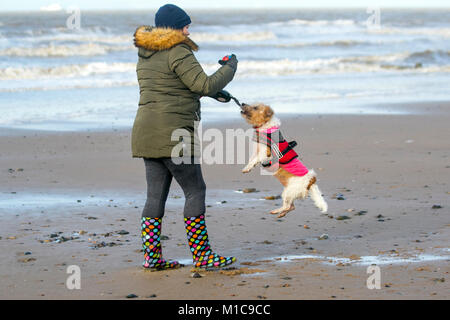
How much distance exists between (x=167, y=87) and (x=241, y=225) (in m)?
2.06

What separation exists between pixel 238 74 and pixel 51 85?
703 cm

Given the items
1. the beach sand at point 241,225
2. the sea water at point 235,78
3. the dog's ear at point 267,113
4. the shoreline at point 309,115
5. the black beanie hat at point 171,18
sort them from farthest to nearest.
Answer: the sea water at point 235,78 → the shoreline at point 309,115 → the dog's ear at point 267,113 → the black beanie hat at point 171,18 → the beach sand at point 241,225

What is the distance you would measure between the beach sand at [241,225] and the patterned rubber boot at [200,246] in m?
0.10

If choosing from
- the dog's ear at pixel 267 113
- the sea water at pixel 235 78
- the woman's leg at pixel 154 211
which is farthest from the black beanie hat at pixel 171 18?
the sea water at pixel 235 78

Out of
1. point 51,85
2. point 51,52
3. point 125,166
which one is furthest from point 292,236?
point 51,52

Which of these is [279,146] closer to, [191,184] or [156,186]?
[191,184]

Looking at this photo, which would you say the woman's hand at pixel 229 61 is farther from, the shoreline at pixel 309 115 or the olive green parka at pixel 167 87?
the shoreline at pixel 309 115

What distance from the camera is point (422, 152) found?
33.6 feet

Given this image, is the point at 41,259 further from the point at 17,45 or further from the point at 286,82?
the point at 17,45

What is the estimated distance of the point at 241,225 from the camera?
6609 millimetres

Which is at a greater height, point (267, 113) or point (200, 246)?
point (267, 113)

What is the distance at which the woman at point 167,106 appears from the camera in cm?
488

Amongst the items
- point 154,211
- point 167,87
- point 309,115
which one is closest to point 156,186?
point 154,211

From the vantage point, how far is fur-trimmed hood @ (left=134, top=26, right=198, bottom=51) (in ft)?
15.9
